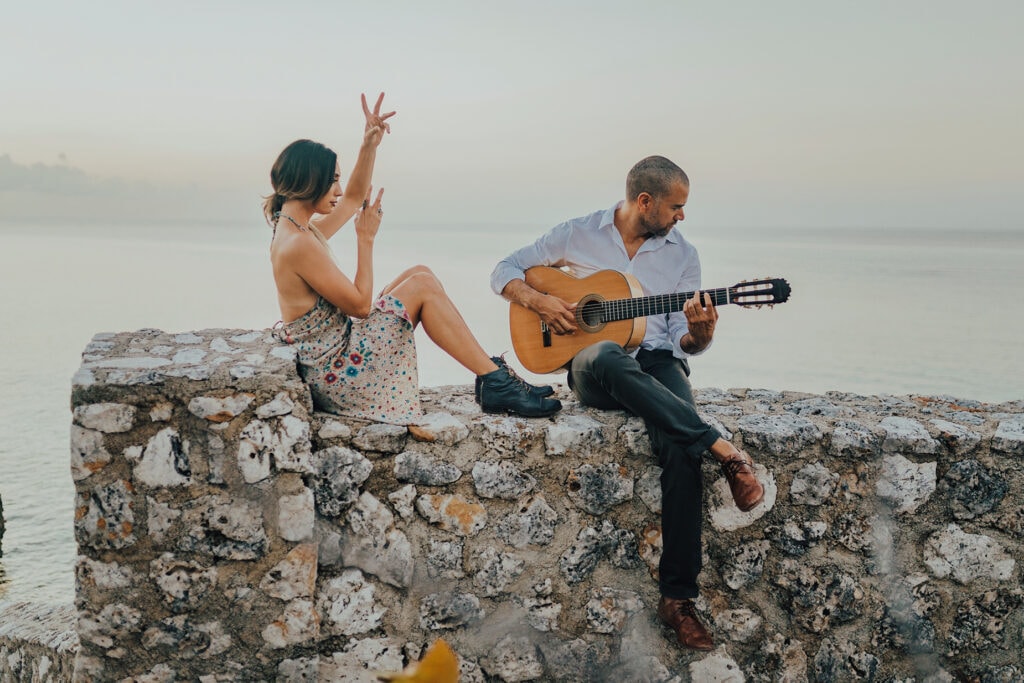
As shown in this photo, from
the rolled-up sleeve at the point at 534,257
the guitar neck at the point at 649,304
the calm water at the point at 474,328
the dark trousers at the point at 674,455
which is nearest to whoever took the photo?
the dark trousers at the point at 674,455

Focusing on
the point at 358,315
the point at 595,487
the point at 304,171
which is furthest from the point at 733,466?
the point at 304,171

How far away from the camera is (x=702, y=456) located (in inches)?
108

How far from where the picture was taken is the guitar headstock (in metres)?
2.96

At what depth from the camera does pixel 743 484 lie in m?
2.75

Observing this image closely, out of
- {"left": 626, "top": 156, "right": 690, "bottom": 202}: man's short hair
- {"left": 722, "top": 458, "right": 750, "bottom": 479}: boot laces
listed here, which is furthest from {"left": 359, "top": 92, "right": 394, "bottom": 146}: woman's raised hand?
{"left": 722, "top": 458, "right": 750, "bottom": 479}: boot laces

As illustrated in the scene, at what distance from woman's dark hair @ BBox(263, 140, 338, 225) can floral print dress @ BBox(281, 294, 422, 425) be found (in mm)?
380

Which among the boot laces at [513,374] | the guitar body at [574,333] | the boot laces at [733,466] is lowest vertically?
the boot laces at [733,466]

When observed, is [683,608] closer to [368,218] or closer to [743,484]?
[743,484]

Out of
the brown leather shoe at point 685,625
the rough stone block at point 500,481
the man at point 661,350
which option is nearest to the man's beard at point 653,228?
the man at point 661,350

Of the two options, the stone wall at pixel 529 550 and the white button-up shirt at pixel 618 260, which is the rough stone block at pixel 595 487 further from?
the white button-up shirt at pixel 618 260

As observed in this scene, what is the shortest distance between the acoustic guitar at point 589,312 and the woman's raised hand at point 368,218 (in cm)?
82

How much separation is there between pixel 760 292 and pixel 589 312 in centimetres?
71

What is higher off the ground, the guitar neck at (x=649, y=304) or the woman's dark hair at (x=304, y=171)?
the woman's dark hair at (x=304, y=171)

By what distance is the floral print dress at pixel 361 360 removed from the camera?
2.77 m
